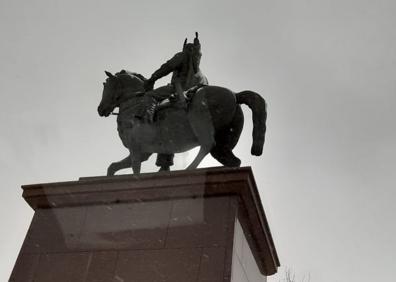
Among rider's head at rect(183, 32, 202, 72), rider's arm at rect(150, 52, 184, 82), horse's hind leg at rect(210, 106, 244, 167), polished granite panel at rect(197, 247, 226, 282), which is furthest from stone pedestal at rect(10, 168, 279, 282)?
rider's head at rect(183, 32, 202, 72)

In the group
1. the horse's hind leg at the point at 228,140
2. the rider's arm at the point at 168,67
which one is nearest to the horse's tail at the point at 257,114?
the horse's hind leg at the point at 228,140

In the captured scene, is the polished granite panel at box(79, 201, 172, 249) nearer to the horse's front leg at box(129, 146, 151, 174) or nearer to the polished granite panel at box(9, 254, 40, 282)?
the polished granite panel at box(9, 254, 40, 282)

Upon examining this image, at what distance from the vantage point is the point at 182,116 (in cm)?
770

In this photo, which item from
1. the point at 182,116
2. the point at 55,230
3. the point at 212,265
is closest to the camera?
the point at 212,265

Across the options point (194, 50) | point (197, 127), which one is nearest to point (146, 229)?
point (197, 127)

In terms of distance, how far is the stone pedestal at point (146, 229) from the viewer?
18.7ft

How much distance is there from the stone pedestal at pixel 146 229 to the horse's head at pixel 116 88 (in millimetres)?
1959

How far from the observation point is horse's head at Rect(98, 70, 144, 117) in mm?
8375

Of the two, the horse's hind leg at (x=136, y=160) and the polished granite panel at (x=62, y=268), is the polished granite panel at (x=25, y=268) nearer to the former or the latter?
the polished granite panel at (x=62, y=268)

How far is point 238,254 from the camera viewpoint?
5953mm

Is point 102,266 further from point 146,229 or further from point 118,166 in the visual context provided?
point 118,166

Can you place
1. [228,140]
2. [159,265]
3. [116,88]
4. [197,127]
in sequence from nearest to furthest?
1. [159,265]
2. [197,127]
3. [228,140]
4. [116,88]

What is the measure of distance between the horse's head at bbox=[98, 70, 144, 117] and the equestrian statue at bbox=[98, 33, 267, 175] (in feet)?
0.05

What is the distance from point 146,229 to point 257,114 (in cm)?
235
